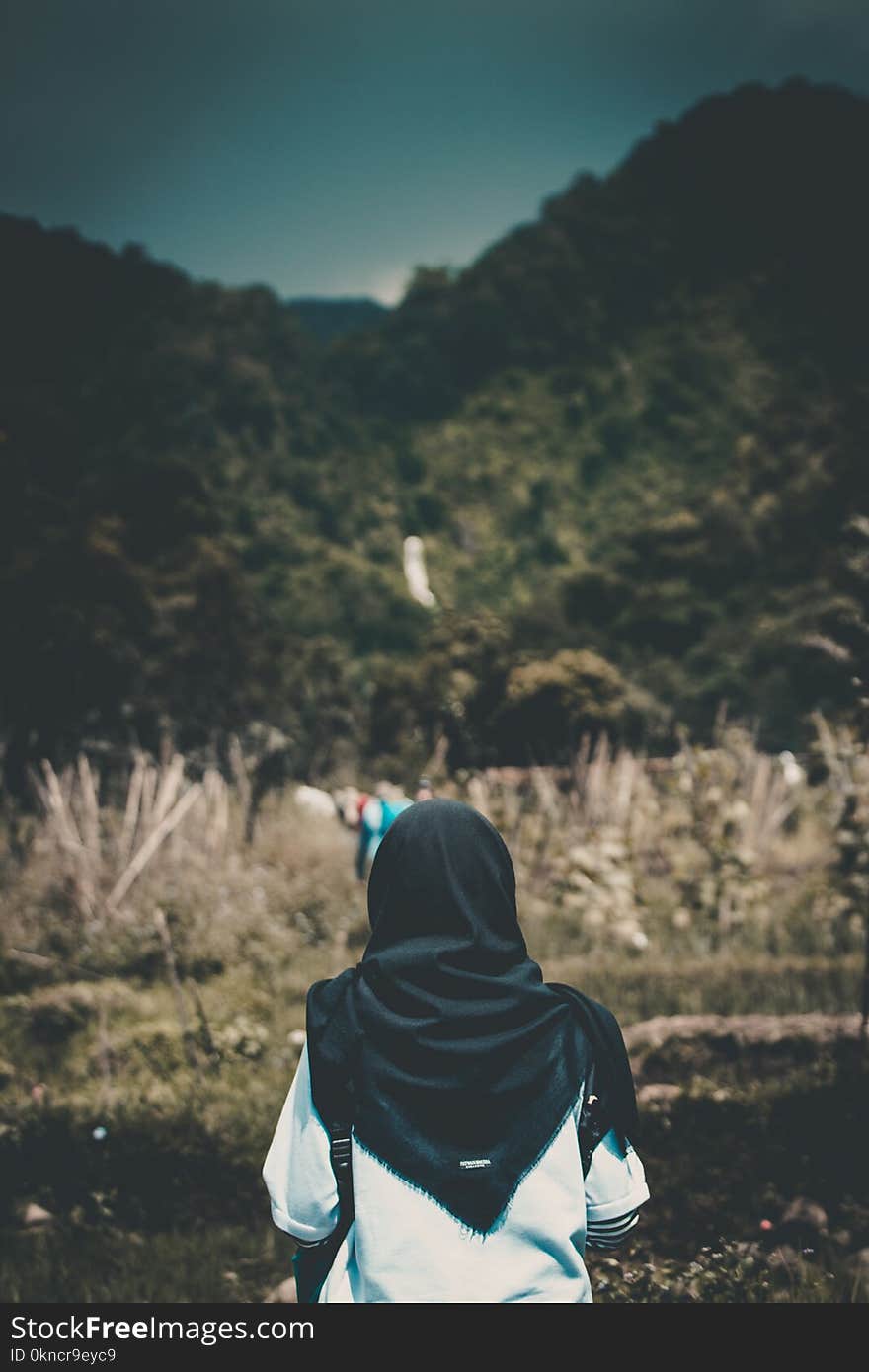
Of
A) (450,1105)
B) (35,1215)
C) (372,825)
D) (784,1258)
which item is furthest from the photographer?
(372,825)

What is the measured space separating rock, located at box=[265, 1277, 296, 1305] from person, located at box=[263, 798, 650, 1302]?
1734 millimetres

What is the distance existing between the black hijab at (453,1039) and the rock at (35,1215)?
262 centimetres

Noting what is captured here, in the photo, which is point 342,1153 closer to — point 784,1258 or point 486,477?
point 784,1258

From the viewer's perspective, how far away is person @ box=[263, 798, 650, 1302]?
1498 mm

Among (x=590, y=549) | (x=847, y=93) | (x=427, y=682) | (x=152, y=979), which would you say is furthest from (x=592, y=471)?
(x=152, y=979)

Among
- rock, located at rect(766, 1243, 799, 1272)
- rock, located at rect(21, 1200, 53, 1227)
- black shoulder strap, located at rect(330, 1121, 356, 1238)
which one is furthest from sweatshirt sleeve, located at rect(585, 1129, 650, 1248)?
rock, located at rect(21, 1200, 53, 1227)

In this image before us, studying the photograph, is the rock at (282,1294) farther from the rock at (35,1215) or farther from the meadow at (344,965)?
the rock at (35,1215)

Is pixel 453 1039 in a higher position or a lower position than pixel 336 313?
lower

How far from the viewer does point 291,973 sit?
217 inches

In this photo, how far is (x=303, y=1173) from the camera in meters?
1.54

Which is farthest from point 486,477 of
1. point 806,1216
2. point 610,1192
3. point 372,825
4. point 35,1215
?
point 610,1192

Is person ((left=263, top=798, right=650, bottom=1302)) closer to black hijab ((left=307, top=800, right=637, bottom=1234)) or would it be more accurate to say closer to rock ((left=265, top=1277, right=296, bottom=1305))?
black hijab ((left=307, top=800, right=637, bottom=1234))

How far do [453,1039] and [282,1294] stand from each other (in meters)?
2.12

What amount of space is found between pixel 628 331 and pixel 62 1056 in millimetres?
30636
